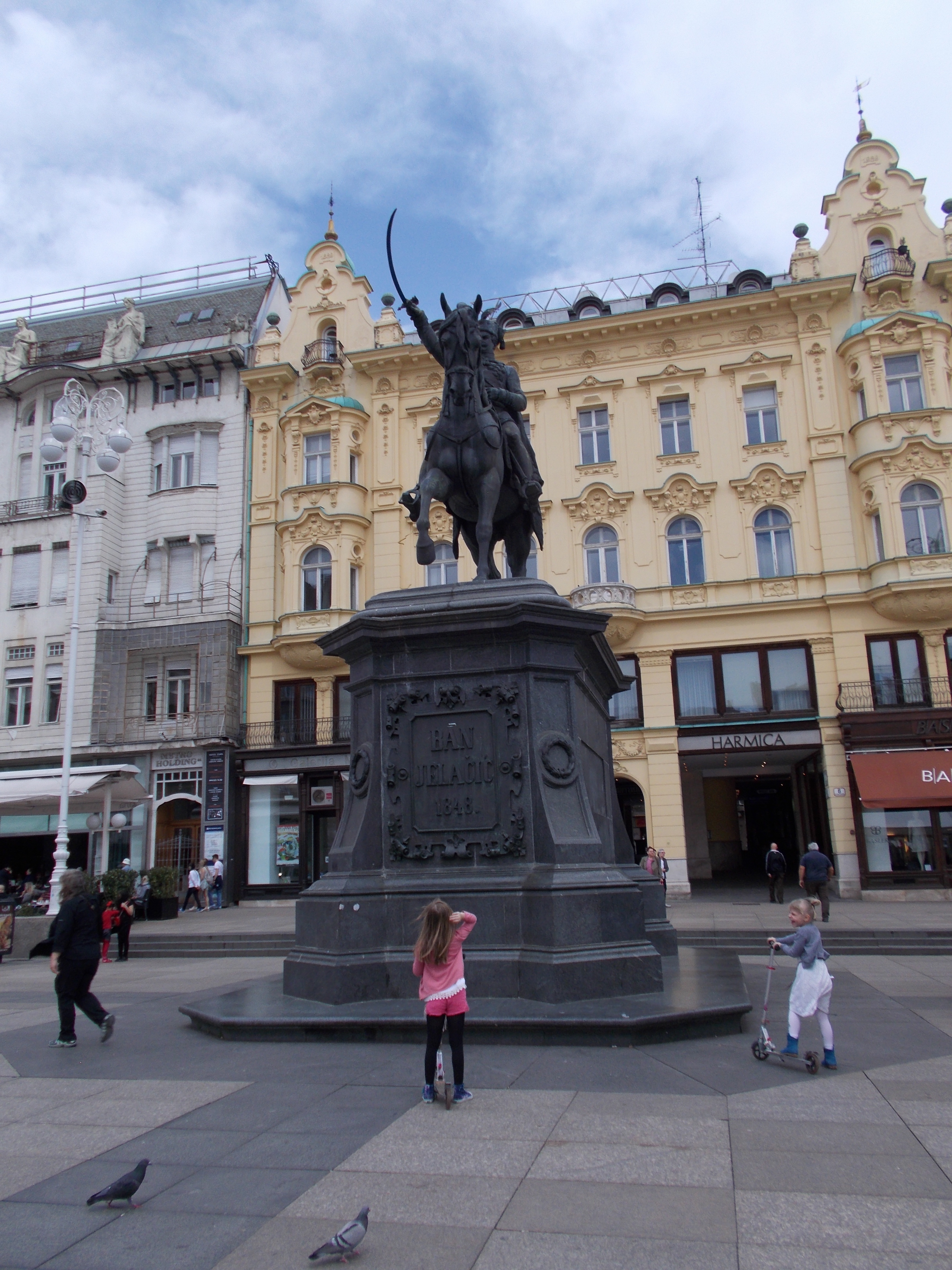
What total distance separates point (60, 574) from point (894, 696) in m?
27.2

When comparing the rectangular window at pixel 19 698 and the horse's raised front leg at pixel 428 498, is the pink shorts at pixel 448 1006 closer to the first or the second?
the horse's raised front leg at pixel 428 498

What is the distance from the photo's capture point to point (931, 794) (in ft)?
83.8

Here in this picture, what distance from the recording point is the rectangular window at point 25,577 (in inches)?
1339

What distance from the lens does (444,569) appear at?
31.8 meters

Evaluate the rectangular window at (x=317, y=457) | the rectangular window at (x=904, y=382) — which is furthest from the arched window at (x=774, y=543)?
the rectangular window at (x=317, y=457)

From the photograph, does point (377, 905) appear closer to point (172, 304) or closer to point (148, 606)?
point (148, 606)

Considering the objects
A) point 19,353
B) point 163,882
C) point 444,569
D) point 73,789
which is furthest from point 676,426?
point 19,353

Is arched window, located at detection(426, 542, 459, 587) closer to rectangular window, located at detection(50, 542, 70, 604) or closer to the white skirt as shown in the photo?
rectangular window, located at detection(50, 542, 70, 604)

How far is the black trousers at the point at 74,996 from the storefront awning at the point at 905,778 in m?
22.4

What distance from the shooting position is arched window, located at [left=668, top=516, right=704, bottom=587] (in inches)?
1179

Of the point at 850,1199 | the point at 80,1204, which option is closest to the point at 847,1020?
the point at 850,1199

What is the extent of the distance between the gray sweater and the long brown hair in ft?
7.82

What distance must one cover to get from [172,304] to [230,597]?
15.3m

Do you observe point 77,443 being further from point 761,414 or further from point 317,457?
point 761,414
